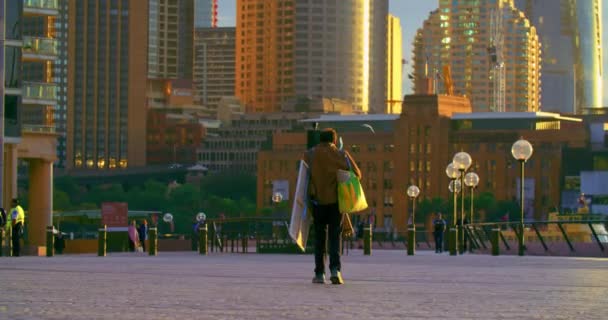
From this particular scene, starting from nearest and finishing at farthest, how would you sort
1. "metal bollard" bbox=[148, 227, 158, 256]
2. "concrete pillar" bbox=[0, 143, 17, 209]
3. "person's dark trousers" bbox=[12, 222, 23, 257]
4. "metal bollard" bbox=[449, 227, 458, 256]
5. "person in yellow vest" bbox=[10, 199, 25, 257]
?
"person's dark trousers" bbox=[12, 222, 23, 257] < "person in yellow vest" bbox=[10, 199, 25, 257] < "metal bollard" bbox=[148, 227, 158, 256] < "metal bollard" bbox=[449, 227, 458, 256] < "concrete pillar" bbox=[0, 143, 17, 209]

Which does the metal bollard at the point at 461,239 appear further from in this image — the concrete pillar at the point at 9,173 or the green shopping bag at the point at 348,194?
the green shopping bag at the point at 348,194

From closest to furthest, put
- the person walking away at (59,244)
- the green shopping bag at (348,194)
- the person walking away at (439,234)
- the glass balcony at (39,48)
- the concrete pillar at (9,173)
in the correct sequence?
the green shopping bag at (348,194)
the person walking away at (439,234)
the person walking away at (59,244)
the concrete pillar at (9,173)
the glass balcony at (39,48)

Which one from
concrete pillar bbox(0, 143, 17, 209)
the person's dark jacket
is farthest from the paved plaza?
concrete pillar bbox(0, 143, 17, 209)

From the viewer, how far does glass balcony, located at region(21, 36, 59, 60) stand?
267 feet

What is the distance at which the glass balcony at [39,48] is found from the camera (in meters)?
81.2

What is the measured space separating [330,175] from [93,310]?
749 centimetres

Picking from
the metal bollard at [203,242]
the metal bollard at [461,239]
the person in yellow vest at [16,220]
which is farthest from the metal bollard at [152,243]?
the metal bollard at [461,239]

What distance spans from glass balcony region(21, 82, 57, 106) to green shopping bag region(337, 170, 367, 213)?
58603mm

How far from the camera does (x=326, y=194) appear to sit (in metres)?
23.0

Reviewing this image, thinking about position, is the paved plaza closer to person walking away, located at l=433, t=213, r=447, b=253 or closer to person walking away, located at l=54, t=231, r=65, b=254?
person walking away, located at l=433, t=213, r=447, b=253

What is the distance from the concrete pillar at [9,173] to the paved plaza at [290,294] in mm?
49336

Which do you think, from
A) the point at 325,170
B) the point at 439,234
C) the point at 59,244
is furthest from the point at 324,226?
the point at 59,244

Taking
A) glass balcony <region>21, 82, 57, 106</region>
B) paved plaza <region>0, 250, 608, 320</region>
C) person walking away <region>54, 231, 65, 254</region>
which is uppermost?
glass balcony <region>21, 82, 57, 106</region>

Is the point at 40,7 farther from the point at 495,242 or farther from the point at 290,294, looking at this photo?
the point at 290,294
